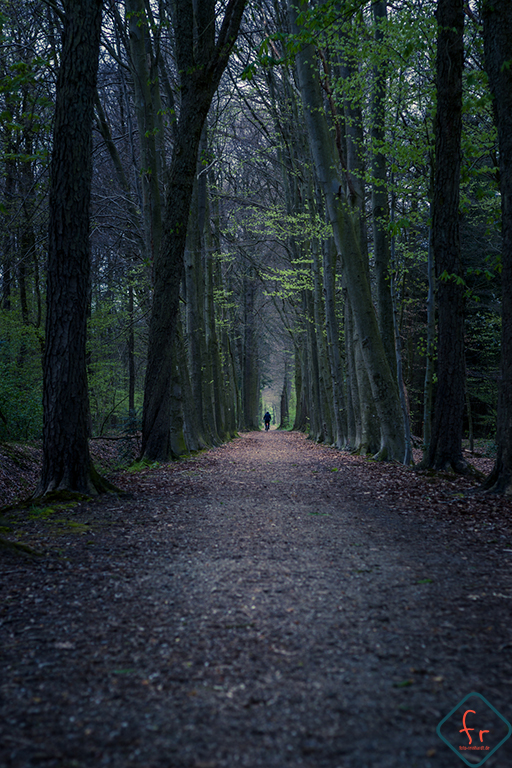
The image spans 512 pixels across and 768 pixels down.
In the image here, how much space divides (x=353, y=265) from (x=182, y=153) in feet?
14.2

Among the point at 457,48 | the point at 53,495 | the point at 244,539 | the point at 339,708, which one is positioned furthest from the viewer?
the point at 457,48

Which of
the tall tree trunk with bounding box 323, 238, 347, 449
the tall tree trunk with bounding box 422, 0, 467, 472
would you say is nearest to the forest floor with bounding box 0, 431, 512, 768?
the tall tree trunk with bounding box 422, 0, 467, 472

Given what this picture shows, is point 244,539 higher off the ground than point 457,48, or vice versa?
point 457,48

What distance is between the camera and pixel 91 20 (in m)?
6.21

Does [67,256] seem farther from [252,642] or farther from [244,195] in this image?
[244,195]

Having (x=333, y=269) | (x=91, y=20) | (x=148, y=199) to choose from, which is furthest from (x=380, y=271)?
(x=91, y=20)

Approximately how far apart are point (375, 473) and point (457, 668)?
24.0ft

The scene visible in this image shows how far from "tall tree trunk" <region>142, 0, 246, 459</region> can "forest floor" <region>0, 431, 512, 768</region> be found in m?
4.53

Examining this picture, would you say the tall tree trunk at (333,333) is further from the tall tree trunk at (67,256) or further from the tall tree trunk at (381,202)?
the tall tree trunk at (67,256)

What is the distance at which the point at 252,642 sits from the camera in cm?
261

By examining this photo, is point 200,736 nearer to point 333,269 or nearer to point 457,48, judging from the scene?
point 457,48

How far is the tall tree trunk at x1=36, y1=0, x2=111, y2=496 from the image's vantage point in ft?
20.1

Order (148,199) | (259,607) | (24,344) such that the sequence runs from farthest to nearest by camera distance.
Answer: (24,344) < (148,199) < (259,607)

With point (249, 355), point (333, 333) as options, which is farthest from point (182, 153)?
point (249, 355)
